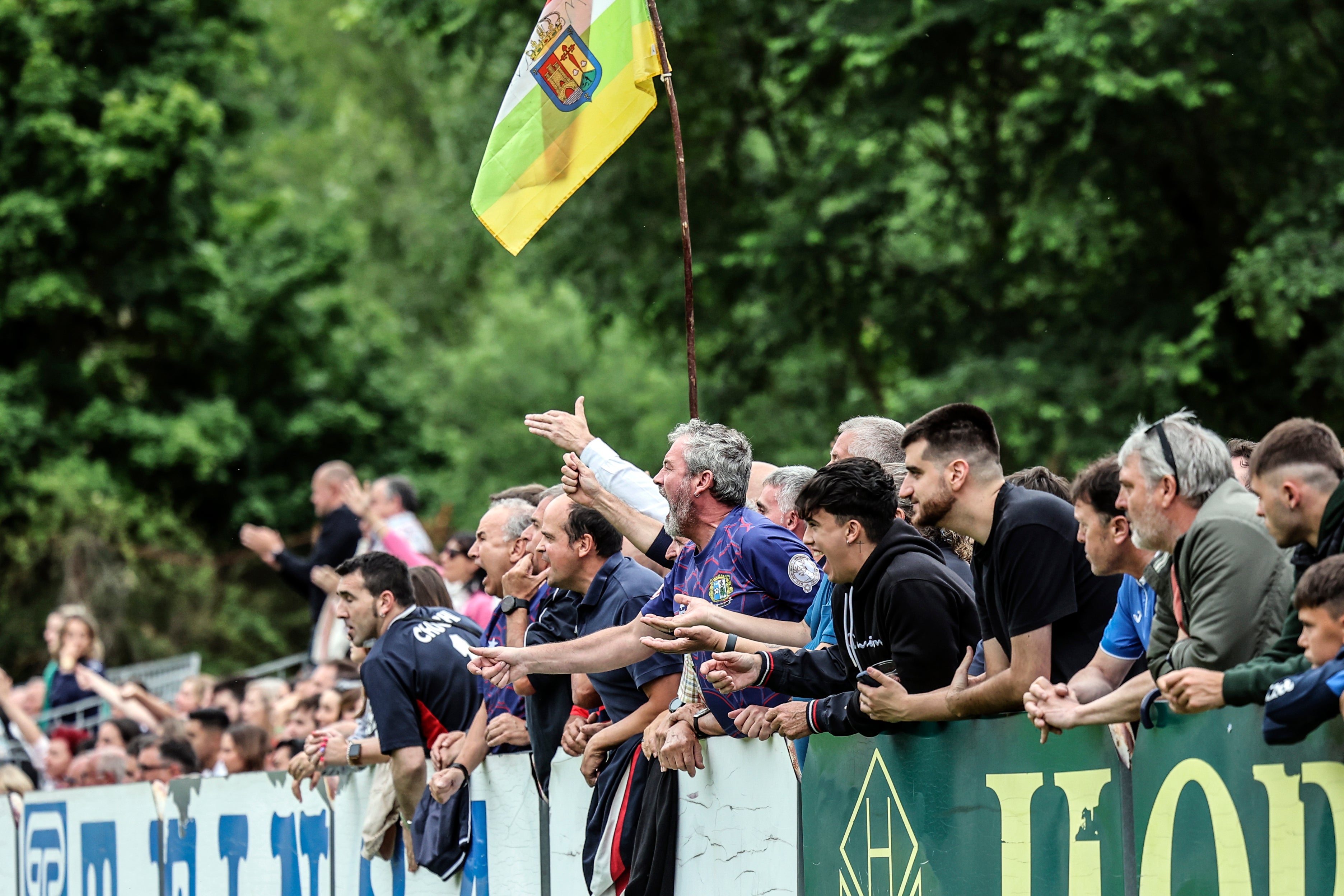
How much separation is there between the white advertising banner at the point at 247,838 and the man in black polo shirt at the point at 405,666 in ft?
3.22

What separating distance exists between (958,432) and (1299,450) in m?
1.32

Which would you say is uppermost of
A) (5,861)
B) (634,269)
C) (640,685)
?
(634,269)

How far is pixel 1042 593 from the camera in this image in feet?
15.7

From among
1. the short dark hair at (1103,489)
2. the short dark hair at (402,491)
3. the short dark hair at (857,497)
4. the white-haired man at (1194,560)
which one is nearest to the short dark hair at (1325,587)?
the white-haired man at (1194,560)

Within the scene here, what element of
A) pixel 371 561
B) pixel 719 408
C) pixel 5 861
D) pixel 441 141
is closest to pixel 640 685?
pixel 371 561

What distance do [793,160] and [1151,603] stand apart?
16.1 m

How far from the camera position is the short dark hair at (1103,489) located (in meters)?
4.57

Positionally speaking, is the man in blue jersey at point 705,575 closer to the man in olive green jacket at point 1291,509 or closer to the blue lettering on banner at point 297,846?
the man in olive green jacket at point 1291,509

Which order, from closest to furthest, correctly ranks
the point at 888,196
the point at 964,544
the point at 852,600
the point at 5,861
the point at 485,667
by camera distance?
1. the point at 852,600
2. the point at 964,544
3. the point at 485,667
4. the point at 5,861
5. the point at 888,196

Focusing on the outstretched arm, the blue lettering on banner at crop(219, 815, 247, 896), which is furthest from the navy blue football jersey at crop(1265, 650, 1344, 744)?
the blue lettering on banner at crop(219, 815, 247, 896)

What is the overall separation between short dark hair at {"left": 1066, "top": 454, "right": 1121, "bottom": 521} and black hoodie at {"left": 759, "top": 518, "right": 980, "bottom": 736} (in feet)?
2.27

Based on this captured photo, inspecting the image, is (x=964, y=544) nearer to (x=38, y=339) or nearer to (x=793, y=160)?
(x=793, y=160)

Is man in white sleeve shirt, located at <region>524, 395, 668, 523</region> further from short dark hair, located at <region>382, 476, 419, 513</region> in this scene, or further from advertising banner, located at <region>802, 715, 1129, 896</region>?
short dark hair, located at <region>382, 476, 419, 513</region>

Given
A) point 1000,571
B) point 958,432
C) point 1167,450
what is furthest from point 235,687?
point 1167,450
